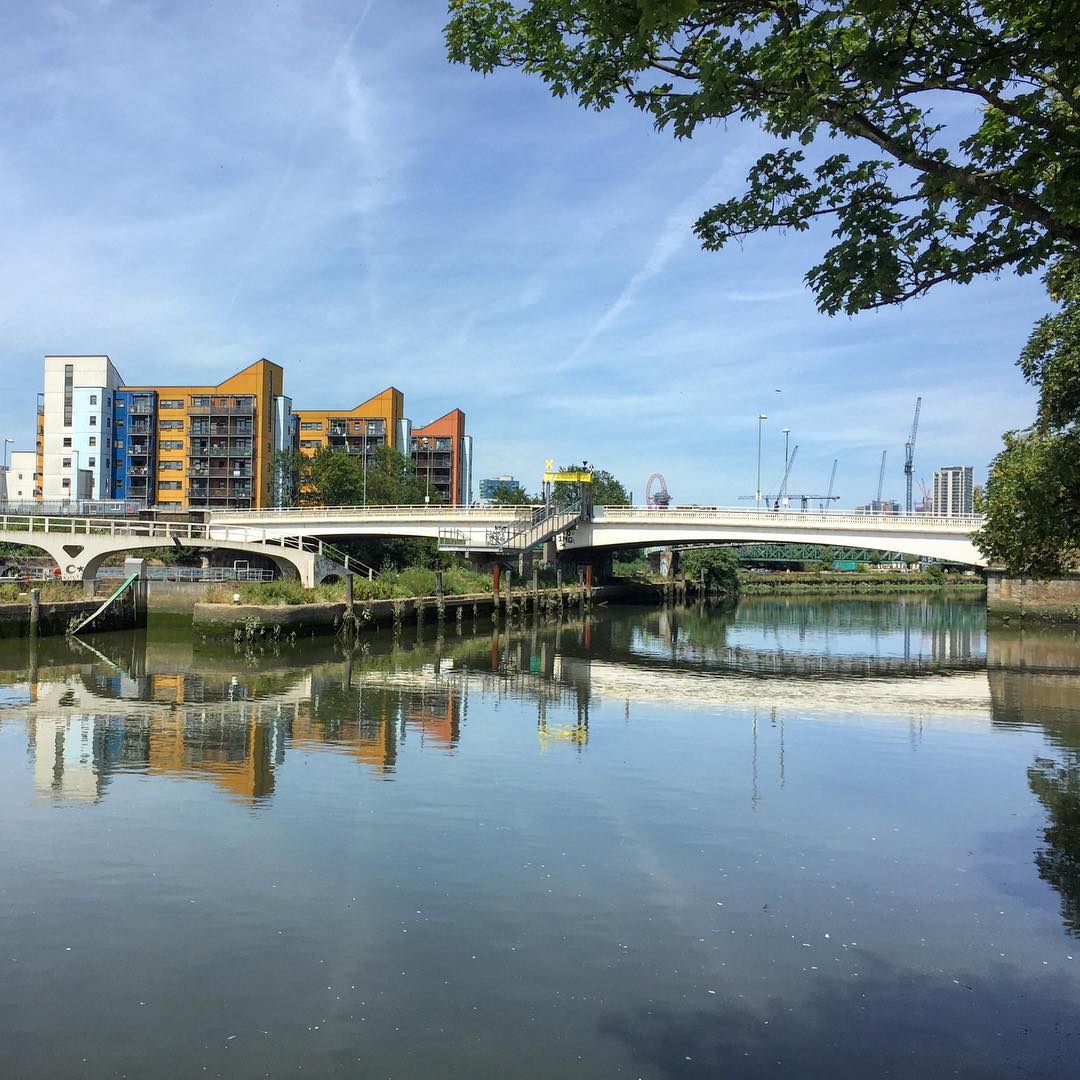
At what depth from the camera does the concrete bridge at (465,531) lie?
43.7 metres

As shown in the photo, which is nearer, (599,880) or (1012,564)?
(599,880)

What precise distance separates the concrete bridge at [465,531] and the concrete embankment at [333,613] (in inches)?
122

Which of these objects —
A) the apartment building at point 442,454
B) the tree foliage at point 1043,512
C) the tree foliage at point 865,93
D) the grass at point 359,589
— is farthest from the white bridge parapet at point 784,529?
the apartment building at point 442,454

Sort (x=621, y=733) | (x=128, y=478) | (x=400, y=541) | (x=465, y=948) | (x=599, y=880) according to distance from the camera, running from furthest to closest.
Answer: (x=128, y=478), (x=400, y=541), (x=621, y=733), (x=599, y=880), (x=465, y=948)

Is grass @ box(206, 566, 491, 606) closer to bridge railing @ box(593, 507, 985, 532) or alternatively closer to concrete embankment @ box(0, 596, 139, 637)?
concrete embankment @ box(0, 596, 139, 637)

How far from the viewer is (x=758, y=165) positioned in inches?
284

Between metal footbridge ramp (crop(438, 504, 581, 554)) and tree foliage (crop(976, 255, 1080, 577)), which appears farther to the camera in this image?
metal footbridge ramp (crop(438, 504, 581, 554))

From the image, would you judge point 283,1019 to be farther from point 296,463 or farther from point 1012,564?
point 296,463

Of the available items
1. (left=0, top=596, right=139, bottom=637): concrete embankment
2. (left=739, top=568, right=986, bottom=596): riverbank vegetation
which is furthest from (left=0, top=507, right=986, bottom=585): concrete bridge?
(left=739, top=568, right=986, bottom=596): riverbank vegetation

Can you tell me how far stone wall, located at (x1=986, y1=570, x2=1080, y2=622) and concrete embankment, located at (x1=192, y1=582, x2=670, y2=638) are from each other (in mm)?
27549

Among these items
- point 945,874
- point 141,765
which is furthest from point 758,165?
point 141,765

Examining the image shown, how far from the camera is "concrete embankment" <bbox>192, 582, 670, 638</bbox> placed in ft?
119

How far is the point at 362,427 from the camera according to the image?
→ 120 meters

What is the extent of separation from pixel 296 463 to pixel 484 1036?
88.3m
